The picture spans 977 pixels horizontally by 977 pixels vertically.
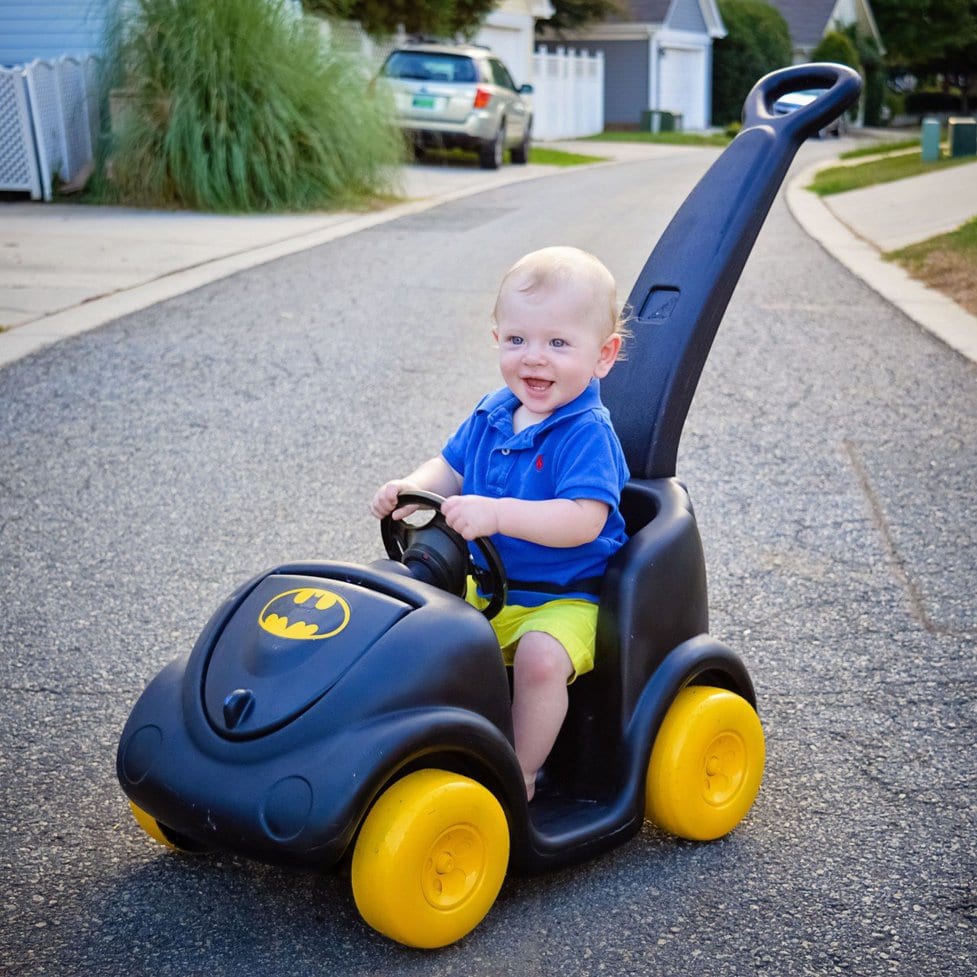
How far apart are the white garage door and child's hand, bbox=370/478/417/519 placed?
40306 mm

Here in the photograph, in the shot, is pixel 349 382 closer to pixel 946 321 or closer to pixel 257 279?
pixel 257 279

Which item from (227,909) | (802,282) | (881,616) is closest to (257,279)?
(802,282)

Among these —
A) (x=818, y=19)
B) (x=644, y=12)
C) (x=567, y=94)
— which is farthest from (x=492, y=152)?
(x=818, y=19)

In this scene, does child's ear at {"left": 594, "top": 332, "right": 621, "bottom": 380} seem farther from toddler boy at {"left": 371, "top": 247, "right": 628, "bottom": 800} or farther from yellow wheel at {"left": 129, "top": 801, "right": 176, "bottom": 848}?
yellow wheel at {"left": 129, "top": 801, "right": 176, "bottom": 848}

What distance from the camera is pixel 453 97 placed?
59.3ft

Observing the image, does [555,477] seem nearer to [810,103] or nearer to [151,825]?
[151,825]

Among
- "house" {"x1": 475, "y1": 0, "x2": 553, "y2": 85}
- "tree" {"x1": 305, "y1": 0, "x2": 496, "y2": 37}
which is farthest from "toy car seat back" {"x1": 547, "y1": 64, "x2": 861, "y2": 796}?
"house" {"x1": 475, "y1": 0, "x2": 553, "y2": 85}

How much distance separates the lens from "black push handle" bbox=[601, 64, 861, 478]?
2775 mm

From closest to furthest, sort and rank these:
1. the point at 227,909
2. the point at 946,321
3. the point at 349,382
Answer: the point at 227,909 < the point at 349,382 < the point at 946,321

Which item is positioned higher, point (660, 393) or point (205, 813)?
point (660, 393)

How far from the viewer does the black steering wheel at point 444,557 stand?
2352 mm

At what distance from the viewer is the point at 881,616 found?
3609 mm

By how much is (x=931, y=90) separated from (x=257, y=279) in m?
51.9

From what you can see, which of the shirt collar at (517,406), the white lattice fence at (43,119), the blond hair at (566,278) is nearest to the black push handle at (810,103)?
the blond hair at (566,278)
